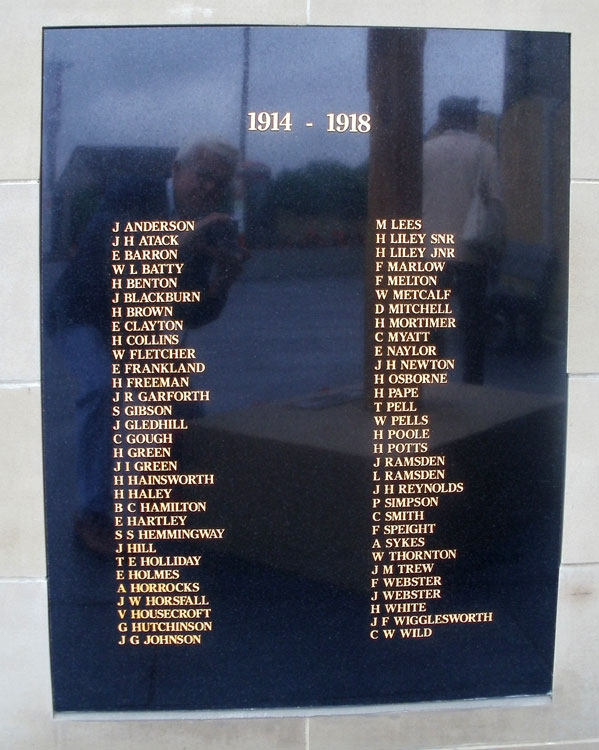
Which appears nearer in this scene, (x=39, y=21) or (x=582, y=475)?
(x=39, y=21)

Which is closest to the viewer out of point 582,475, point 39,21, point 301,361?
point 39,21

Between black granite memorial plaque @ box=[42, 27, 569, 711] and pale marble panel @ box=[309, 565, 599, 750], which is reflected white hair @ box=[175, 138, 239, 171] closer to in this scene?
black granite memorial plaque @ box=[42, 27, 569, 711]

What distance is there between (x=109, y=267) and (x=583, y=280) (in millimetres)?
1887

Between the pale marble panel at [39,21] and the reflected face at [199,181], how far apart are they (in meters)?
0.52

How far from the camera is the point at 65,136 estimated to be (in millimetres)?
2812

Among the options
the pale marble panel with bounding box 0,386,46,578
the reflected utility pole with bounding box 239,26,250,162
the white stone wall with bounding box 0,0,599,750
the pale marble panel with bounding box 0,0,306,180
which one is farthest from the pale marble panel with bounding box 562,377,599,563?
the pale marble panel with bounding box 0,386,46,578

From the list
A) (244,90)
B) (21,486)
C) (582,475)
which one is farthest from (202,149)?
(582,475)

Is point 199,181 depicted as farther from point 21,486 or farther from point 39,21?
point 21,486

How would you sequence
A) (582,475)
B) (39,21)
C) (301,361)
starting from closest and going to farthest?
1. (39,21)
2. (301,361)
3. (582,475)

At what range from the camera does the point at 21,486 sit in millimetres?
2920

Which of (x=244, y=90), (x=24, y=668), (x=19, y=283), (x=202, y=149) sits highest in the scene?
(x=244, y=90)

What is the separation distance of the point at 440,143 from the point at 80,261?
57.9 inches

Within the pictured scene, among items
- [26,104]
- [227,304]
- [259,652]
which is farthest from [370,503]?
[26,104]

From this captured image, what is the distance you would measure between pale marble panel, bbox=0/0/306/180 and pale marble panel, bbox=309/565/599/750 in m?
2.54
